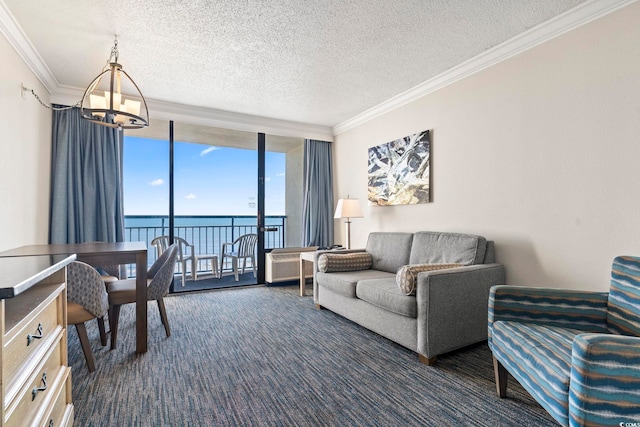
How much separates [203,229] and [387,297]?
14.7ft

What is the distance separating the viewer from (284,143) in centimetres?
563

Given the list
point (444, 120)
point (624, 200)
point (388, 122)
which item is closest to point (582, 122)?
point (624, 200)

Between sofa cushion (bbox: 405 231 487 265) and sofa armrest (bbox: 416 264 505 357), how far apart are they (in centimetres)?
16

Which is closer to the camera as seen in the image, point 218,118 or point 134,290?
point 134,290

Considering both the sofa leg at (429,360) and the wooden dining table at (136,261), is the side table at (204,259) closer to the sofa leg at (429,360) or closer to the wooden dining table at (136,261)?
the wooden dining table at (136,261)

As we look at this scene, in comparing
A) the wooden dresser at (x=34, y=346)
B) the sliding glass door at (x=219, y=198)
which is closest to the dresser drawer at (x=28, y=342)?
the wooden dresser at (x=34, y=346)

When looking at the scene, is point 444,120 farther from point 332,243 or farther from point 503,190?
point 332,243

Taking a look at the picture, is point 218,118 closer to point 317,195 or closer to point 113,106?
point 317,195

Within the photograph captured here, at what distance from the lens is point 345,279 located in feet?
9.95

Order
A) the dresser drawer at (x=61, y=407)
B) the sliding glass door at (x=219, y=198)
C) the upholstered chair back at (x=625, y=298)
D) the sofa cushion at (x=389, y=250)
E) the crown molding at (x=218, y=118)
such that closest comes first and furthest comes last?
1. the dresser drawer at (x=61, y=407)
2. the upholstered chair back at (x=625, y=298)
3. the sofa cushion at (x=389, y=250)
4. the crown molding at (x=218, y=118)
5. the sliding glass door at (x=219, y=198)

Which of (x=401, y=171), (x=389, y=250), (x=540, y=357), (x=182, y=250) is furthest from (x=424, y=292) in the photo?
(x=182, y=250)

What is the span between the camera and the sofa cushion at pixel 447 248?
8.75 ft

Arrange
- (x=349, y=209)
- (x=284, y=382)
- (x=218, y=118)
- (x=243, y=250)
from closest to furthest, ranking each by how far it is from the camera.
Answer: (x=284, y=382) → (x=349, y=209) → (x=218, y=118) → (x=243, y=250)

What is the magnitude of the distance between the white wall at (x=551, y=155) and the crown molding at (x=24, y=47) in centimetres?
366
